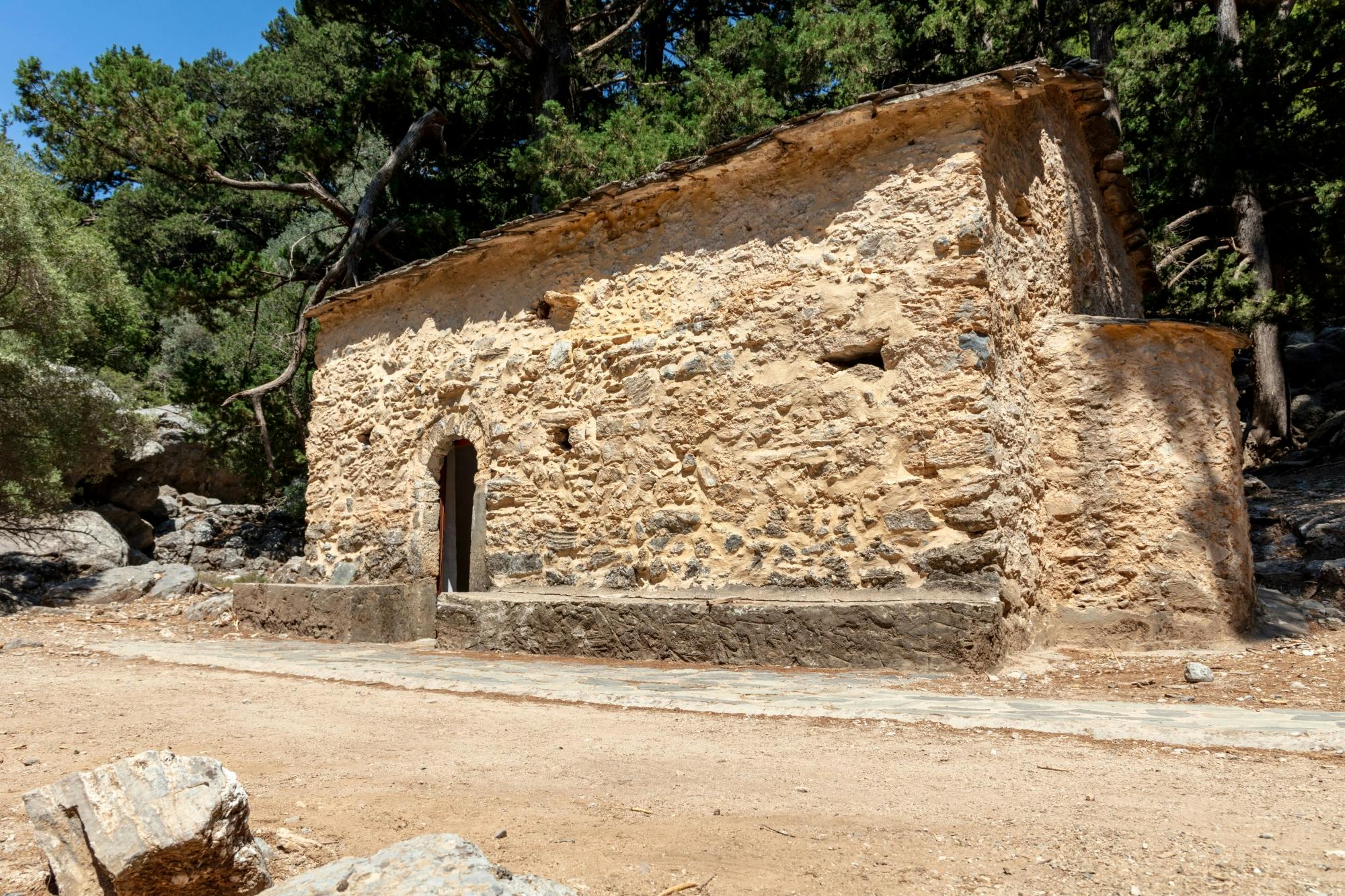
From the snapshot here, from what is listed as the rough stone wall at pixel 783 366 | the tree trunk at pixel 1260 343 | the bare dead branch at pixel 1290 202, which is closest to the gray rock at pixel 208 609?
the rough stone wall at pixel 783 366

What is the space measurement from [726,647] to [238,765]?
351 cm

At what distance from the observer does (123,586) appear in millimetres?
12906

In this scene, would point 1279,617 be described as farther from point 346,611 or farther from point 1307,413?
point 1307,413

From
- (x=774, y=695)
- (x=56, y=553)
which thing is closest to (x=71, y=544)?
(x=56, y=553)

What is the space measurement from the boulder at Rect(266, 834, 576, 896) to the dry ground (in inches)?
18.3

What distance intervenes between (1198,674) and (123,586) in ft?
42.9

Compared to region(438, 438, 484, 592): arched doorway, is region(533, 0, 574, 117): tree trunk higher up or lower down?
higher up

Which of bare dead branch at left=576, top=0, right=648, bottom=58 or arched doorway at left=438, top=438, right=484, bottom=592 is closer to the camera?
arched doorway at left=438, top=438, right=484, bottom=592

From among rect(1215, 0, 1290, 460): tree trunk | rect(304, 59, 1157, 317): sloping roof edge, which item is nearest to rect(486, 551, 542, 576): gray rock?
rect(304, 59, 1157, 317): sloping roof edge

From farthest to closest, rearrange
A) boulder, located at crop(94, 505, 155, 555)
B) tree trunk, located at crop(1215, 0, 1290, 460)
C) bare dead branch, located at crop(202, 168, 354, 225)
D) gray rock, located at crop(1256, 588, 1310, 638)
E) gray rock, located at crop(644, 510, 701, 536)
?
boulder, located at crop(94, 505, 155, 555), bare dead branch, located at crop(202, 168, 354, 225), tree trunk, located at crop(1215, 0, 1290, 460), gray rock, located at crop(644, 510, 701, 536), gray rock, located at crop(1256, 588, 1310, 638)

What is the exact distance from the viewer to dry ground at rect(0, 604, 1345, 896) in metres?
2.39

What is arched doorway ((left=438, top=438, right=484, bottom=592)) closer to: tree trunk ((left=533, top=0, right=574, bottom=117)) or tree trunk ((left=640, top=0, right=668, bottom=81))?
tree trunk ((left=533, top=0, right=574, bottom=117))

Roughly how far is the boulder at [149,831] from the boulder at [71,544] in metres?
13.3

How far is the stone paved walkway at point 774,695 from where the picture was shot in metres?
3.89
